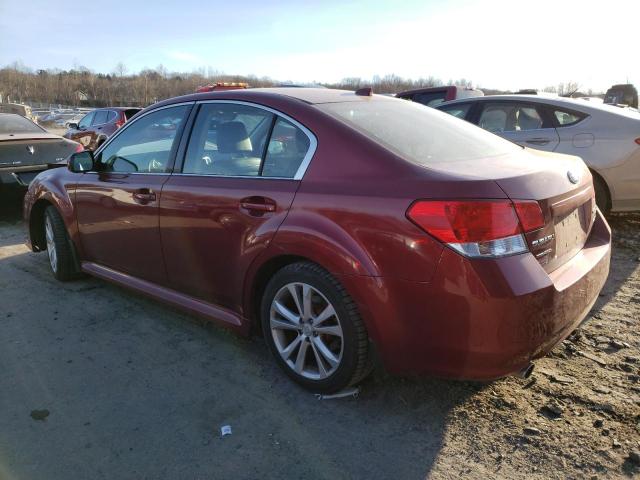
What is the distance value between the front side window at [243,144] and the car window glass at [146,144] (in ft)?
0.80

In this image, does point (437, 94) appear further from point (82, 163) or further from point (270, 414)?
point (270, 414)

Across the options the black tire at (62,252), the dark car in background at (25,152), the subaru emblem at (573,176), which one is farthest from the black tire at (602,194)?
the dark car in background at (25,152)

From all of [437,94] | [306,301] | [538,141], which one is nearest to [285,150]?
[306,301]

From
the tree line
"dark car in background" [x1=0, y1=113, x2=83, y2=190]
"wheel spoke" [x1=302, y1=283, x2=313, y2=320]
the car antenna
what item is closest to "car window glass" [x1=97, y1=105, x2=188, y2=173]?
the car antenna

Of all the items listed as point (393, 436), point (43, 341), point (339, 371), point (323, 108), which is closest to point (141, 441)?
point (339, 371)

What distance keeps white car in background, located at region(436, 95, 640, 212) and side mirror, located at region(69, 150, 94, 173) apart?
15.1ft

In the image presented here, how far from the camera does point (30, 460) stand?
7.86 feet

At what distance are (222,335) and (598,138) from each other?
4.48m

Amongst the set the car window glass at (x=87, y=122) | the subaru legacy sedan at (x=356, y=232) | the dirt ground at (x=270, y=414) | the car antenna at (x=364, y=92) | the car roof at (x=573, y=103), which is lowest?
the dirt ground at (x=270, y=414)

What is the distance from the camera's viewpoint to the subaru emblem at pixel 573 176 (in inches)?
107

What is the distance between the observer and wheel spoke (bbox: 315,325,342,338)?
104 inches

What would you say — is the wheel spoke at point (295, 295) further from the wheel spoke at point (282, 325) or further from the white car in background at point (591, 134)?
the white car in background at point (591, 134)

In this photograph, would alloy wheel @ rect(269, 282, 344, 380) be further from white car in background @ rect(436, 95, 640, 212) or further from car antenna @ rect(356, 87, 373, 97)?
white car in background @ rect(436, 95, 640, 212)

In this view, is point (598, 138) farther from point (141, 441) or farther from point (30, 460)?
point (30, 460)
